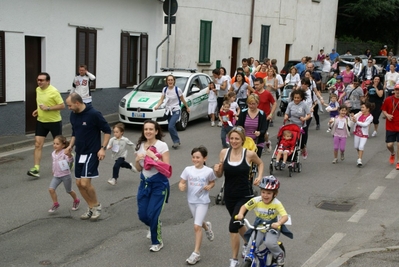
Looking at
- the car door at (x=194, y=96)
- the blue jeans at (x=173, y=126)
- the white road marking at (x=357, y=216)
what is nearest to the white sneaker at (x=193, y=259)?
the white road marking at (x=357, y=216)

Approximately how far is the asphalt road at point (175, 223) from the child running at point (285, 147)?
14.0 inches

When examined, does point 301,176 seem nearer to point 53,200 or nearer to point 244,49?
point 53,200

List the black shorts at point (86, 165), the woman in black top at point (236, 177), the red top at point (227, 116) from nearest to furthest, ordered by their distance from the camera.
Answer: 1. the woman in black top at point (236, 177)
2. the black shorts at point (86, 165)
3. the red top at point (227, 116)

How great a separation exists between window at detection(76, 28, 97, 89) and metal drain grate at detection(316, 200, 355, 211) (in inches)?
387

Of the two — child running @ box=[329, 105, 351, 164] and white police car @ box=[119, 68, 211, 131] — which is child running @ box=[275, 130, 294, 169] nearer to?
child running @ box=[329, 105, 351, 164]

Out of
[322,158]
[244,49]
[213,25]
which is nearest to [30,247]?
[322,158]

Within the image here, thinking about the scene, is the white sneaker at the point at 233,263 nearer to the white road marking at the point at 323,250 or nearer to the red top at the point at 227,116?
the white road marking at the point at 323,250

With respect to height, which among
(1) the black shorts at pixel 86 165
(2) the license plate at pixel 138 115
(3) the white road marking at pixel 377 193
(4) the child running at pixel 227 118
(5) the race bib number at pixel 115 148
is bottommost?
(3) the white road marking at pixel 377 193

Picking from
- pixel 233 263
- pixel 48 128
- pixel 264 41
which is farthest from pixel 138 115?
pixel 264 41

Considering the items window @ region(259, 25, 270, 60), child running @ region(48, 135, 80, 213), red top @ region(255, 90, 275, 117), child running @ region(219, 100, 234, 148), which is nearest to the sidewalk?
child running @ region(219, 100, 234, 148)

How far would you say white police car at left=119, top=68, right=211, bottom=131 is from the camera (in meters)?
16.9

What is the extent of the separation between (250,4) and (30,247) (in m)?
24.5

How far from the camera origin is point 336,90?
19688 mm

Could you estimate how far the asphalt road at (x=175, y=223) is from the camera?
25.0 ft
